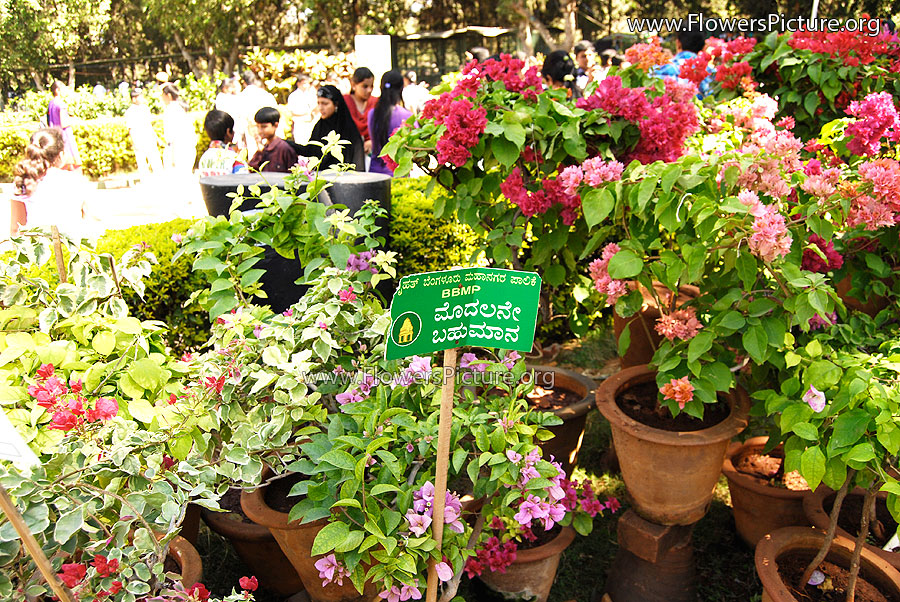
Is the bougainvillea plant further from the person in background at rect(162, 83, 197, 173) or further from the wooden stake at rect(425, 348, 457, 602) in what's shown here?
the person in background at rect(162, 83, 197, 173)

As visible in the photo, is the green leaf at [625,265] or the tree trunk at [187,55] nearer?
the green leaf at [625,265]

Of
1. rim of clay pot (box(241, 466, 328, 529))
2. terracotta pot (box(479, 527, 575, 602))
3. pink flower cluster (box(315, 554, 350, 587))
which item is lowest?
terracotta pot (box(479, 527, 575, 602))

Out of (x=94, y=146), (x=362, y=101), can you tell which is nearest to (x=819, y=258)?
(x=362, y=101)

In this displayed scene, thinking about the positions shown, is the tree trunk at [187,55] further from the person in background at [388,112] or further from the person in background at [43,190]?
the person in background at [43,190]

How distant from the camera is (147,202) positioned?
8984 mm

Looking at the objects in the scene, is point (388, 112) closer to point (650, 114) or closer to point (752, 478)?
point (650, 114)

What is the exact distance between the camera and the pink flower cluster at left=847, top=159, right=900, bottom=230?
1.67 m

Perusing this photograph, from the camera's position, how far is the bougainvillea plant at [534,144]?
2012 mm

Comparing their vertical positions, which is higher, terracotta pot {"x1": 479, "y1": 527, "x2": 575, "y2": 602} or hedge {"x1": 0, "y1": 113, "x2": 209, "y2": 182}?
hedge {"x1": 0, "y1": 113, "x2": 209, "y2": 182}

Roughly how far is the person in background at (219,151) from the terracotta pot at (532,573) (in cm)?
314

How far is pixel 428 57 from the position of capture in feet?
66.0

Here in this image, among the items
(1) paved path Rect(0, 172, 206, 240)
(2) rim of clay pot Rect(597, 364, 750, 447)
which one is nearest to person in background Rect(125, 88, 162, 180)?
(1) paved path Rect(0, 172, 206, 240)

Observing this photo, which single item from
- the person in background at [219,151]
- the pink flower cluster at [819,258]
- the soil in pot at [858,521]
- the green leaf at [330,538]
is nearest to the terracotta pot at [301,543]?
the green leaf at [330,538]

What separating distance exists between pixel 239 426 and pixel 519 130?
1.19 m
